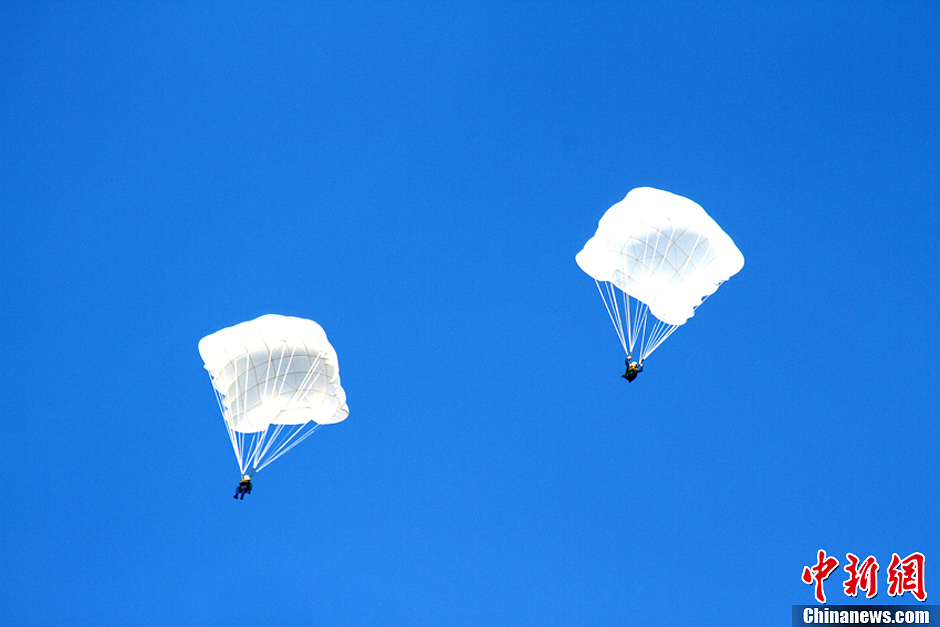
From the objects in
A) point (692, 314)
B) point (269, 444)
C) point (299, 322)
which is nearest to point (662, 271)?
point (692, 314)

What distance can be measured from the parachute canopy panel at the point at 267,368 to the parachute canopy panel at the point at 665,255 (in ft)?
32.9

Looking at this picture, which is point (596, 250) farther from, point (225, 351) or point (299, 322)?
point (225, 351)

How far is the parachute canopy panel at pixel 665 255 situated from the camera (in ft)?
107

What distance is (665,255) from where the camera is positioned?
1283 inches

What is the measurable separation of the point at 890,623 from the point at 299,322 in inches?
933

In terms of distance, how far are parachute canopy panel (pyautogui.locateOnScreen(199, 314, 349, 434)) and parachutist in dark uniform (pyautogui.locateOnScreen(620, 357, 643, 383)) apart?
9731 millimetres

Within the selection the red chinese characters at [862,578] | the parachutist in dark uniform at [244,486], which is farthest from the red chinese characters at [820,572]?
the parachutist in dark uniform at [244,486]

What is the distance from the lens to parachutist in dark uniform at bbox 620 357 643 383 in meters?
31.9

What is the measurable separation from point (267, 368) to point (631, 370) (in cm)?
1200

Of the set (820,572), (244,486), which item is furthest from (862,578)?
(244,486)

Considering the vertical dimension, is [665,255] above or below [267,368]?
above

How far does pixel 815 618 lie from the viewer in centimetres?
3516

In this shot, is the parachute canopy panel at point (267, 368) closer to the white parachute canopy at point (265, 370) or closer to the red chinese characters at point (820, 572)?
the white parachute canopy at point (265, 370)

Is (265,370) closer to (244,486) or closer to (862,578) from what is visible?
(244,486)
